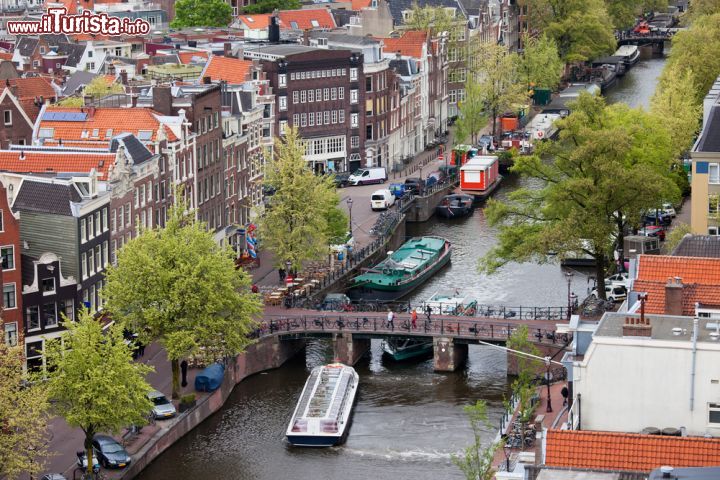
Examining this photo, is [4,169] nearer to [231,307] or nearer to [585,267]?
[231,307]

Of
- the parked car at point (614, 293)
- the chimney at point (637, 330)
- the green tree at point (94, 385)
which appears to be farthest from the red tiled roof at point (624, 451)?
the parked car at point (614, 293)

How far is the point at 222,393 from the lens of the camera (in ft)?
380

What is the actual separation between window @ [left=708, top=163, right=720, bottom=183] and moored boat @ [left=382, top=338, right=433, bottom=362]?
22702 mm

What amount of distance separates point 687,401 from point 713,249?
25957mm

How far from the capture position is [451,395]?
387 feet

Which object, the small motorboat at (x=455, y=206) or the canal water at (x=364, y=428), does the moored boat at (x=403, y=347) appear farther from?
the small motorboat at (x=455, y=206)

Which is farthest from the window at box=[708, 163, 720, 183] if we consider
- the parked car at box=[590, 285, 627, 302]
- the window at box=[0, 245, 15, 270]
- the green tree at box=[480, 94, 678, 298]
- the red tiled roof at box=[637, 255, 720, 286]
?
the window at box=[0, 245, 15, 270]

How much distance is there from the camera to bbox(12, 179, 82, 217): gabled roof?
388 feet

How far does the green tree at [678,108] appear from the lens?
169 meters

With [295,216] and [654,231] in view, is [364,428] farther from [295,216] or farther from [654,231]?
[654,231]

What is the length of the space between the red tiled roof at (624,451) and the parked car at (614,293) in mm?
62057

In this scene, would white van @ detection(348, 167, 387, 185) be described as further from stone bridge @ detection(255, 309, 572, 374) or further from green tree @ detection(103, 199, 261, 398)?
green tree @ detection(103, 199, 261, 398)

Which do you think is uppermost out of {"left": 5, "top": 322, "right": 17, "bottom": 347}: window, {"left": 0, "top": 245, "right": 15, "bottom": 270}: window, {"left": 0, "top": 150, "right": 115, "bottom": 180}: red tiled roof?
{"left": 0, "top": 150, "right": 115, "bottom": 180}: red tiled roof

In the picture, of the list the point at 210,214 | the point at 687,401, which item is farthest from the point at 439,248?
the point at 687,401
